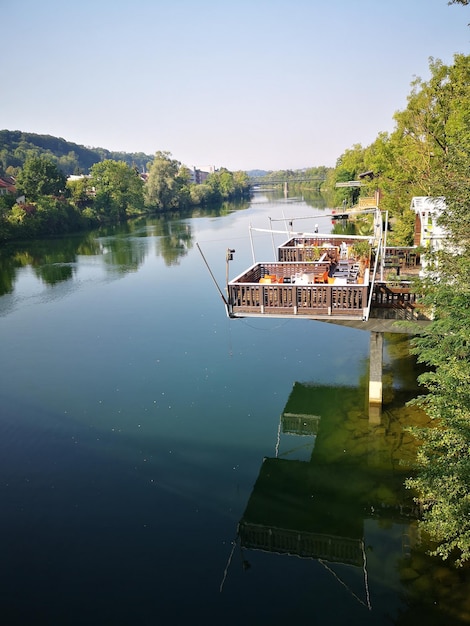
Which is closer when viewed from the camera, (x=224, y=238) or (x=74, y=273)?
(x=74, y=273)

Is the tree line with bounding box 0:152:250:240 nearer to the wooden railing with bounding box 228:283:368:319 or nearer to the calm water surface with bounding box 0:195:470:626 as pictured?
the calm water surface with bounding box 0:195:470:626

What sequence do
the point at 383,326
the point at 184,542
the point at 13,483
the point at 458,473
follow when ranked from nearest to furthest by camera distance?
the point at 458,473
the point at 184,542
the point at 13,483
the point at 383,326

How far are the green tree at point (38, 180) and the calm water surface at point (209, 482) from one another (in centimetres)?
5779

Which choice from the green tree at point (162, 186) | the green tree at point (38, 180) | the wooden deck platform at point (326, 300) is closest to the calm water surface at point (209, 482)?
the wooden deck platform at point (326, 300)

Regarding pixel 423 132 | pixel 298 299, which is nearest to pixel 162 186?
pixel 423 132

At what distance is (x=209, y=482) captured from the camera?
12219 mm

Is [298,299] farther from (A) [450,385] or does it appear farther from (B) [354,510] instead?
(B) [354,510]

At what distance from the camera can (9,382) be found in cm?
1905

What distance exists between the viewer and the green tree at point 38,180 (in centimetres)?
7388

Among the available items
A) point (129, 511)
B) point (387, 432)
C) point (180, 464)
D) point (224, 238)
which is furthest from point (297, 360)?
point (224, 238)

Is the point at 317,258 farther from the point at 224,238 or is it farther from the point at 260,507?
the point at 224,238

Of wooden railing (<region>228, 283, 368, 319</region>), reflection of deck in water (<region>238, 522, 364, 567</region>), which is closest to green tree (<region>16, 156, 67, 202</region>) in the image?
wooden railing (<region>228, 283, 368, 319</region>)

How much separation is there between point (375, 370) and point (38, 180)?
2966 inches

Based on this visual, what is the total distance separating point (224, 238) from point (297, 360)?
130ft
